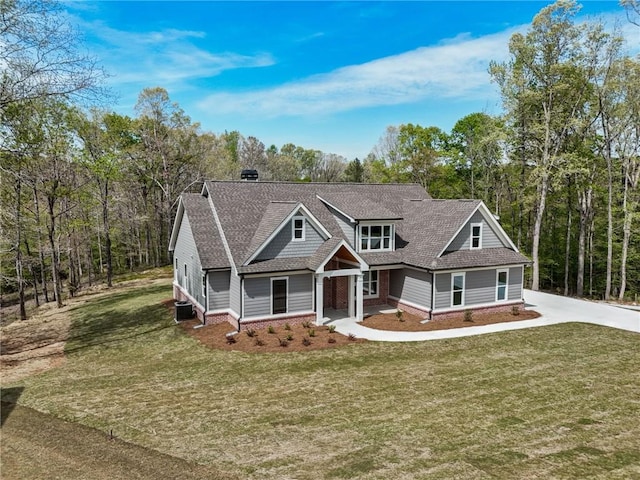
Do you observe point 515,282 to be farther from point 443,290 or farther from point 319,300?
point 319,300

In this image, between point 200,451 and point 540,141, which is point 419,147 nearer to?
point 540,141

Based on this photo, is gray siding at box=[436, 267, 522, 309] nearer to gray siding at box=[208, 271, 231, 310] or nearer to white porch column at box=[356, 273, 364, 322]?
white porch column at box=[356, 273, 364, 322]

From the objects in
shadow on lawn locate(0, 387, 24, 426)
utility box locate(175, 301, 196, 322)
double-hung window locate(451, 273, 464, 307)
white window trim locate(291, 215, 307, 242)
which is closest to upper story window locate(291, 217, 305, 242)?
white window trim locate(291, 215, 307, 242)

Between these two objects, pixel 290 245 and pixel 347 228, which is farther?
pixel 347 228

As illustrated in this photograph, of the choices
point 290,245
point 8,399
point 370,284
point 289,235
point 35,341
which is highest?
point 289,235

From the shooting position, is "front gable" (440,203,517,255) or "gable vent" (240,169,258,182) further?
"gable vent" (240,169,258,182)

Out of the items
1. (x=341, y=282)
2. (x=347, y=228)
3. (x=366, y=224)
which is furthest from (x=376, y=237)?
(x=341, y=282)
